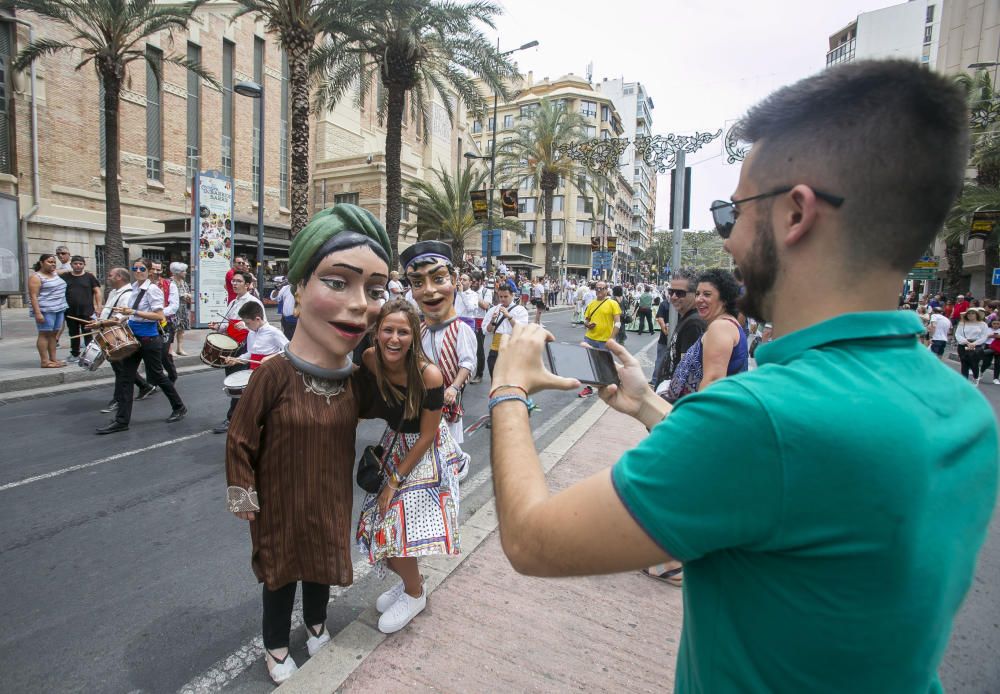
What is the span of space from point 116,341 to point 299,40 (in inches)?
381

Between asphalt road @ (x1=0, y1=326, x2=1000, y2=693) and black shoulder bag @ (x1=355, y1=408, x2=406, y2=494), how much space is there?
0.79 metres

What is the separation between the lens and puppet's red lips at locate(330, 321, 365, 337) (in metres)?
2.38

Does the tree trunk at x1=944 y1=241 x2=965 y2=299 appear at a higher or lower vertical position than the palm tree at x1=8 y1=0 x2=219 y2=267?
lower

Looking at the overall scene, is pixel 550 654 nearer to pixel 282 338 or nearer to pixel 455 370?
pixel 455 370

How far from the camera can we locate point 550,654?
2559 millimetres

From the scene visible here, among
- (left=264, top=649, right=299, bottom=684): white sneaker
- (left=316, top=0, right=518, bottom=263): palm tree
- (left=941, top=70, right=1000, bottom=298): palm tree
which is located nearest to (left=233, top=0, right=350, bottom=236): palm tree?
(left=316, top=0, right=518, bottom=263): palm tree

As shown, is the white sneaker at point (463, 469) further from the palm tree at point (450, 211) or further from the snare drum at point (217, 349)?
the palm tree at point (450, 211)

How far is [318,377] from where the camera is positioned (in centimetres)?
239

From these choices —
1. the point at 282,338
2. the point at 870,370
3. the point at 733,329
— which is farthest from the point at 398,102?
the point at 870,370

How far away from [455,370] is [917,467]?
12.1 ft

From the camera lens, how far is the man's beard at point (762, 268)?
103 cm

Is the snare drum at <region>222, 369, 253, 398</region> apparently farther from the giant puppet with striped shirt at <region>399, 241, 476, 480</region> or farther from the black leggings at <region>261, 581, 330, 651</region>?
the black leggings at <region>261, 581, 330, 651</region>

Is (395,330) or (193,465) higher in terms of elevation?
(395,330)

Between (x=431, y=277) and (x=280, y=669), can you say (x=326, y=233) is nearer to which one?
(x=431, y=277)
